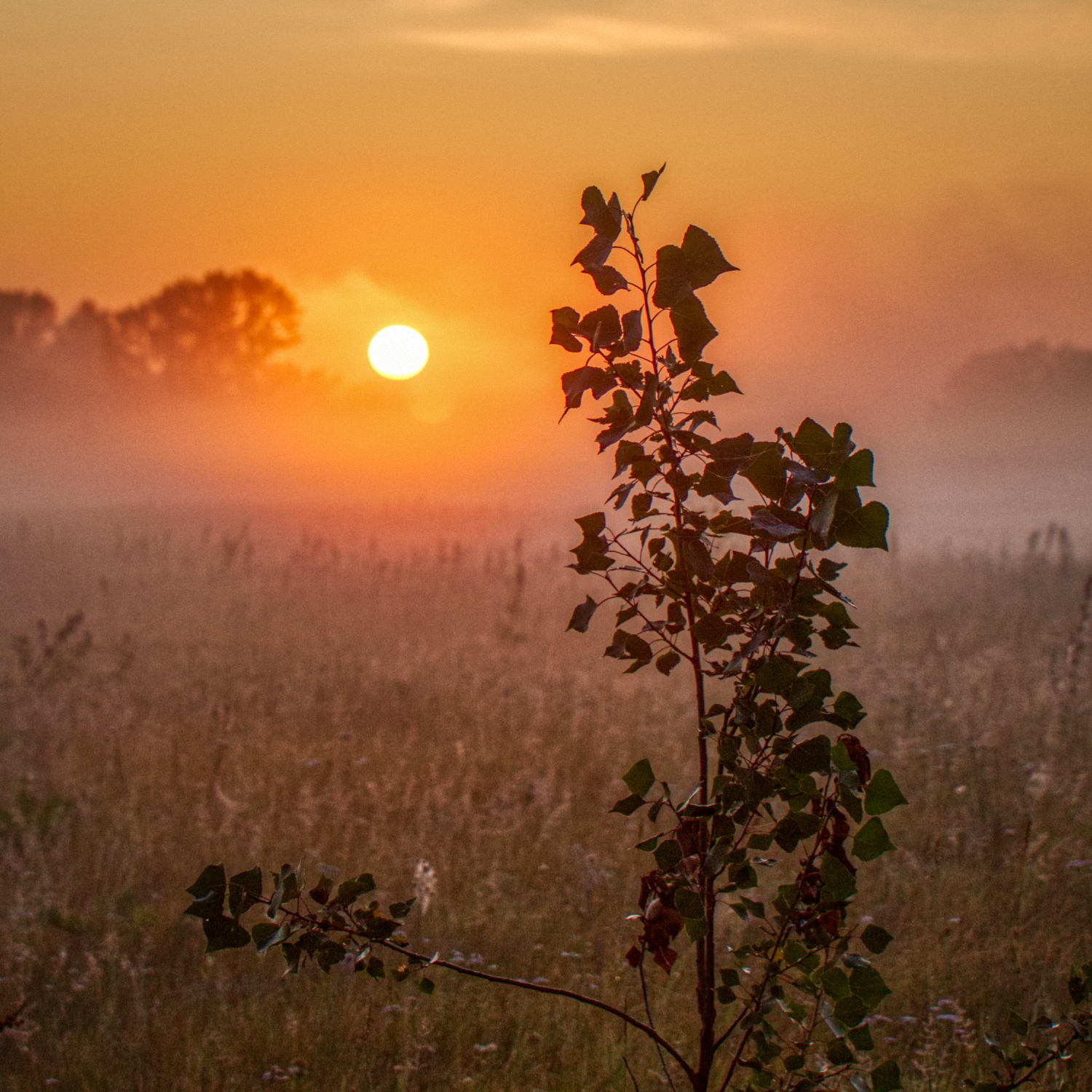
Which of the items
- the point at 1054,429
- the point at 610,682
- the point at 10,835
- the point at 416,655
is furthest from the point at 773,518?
the point at 1054,429

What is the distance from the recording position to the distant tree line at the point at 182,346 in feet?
140

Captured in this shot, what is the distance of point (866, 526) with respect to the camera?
1.62 m

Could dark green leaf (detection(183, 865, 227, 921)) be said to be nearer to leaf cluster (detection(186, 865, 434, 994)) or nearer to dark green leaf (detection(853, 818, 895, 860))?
leaf cluster (detection(186, 865, 434, 994))

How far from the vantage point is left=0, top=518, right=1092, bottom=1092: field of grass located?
12.1 ft

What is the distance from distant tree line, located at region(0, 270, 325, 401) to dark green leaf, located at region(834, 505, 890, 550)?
43.2m

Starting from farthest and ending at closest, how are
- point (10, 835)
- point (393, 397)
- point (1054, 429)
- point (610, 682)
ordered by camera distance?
point (393, 397) → point (1054, 429) → point (610, 682) → point (10, 835)

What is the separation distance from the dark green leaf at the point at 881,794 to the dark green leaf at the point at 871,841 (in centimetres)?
3

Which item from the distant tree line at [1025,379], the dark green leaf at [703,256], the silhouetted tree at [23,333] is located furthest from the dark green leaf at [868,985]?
the silhouetted tree at [23,333]

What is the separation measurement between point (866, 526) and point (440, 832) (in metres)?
4.04

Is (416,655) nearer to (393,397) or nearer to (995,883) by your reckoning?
(995,883)

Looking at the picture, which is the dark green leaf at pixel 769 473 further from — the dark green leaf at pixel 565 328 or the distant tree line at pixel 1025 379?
the distant tree line at pixel 1025 379

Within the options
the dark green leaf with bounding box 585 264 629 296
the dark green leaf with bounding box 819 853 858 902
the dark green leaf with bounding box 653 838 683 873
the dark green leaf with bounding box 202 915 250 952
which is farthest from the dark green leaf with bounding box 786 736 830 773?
the dark green leaf with bounding box 202 915 250 952

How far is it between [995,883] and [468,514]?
18.9 metres

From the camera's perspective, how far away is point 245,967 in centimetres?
428
